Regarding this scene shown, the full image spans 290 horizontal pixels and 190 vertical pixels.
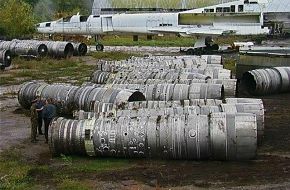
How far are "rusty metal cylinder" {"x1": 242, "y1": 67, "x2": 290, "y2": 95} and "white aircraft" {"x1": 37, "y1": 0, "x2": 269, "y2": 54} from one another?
21.3 meters

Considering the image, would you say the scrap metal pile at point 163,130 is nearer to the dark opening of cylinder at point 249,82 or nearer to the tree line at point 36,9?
the dark opening of cylinder at point 249,82

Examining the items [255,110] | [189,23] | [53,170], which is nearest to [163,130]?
[53,170]

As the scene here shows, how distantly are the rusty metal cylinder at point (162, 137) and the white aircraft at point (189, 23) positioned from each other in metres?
31.4

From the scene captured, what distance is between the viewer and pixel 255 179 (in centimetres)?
1045

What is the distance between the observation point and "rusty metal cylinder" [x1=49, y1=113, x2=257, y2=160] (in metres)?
11.1

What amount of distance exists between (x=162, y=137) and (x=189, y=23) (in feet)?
115

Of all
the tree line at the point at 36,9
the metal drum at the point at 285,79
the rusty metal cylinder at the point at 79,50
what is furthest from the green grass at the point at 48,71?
the tree line at the point at 36,9

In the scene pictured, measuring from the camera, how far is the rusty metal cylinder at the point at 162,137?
36.6ft

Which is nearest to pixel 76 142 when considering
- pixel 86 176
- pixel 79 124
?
pixel 79 124

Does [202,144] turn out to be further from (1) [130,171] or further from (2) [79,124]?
(2) [79,124]

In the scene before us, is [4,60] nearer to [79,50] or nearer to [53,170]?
[79,50]

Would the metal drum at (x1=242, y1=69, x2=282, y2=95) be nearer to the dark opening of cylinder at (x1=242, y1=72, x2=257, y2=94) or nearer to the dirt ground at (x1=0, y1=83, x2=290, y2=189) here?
the dark opening of cylinder at (x1=242, y1=72, x2=257, y2=94)

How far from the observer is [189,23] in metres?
45.5

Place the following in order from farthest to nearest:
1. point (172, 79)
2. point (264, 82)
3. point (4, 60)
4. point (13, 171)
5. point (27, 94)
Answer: point (4, 60)
point (264, 82)
point (172, 79)
point (27, 94)
point (13, 171)
